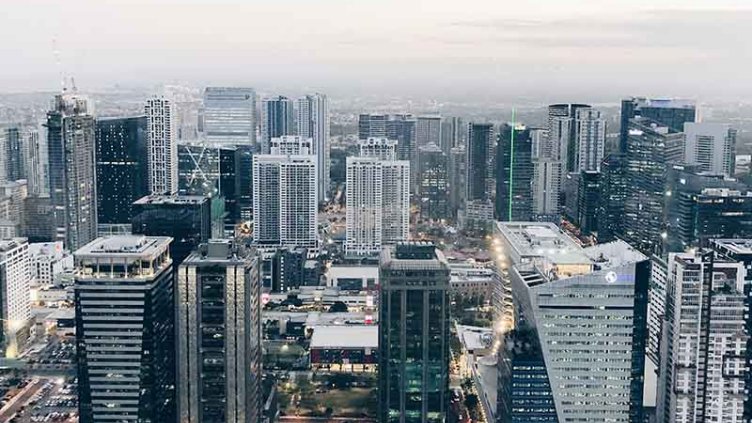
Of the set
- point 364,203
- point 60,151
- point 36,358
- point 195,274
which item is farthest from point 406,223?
A: point 195,274

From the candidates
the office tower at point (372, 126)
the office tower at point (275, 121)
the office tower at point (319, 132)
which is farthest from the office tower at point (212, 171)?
the office tower at point (372, 126)

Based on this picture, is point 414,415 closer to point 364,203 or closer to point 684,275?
point 684,275

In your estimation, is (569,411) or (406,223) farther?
(406,223)

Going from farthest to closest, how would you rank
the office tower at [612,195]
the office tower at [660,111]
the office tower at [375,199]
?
the office tower at [375,199]
the office tower at [612,195]
the office tower at [660,111]

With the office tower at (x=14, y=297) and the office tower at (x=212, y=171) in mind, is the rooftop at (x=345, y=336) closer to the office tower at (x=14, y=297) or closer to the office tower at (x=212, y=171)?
the office tower at (x=14, y=297)

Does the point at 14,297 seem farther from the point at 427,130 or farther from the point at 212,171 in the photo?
the point at 427,130

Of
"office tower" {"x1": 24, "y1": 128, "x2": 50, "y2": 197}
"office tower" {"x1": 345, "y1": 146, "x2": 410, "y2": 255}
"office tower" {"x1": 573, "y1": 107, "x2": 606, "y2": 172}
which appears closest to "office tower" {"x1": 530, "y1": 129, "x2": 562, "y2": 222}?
"office tower" {"x1": 573, "y1": 107, "x2": 606, "y2": 172}
